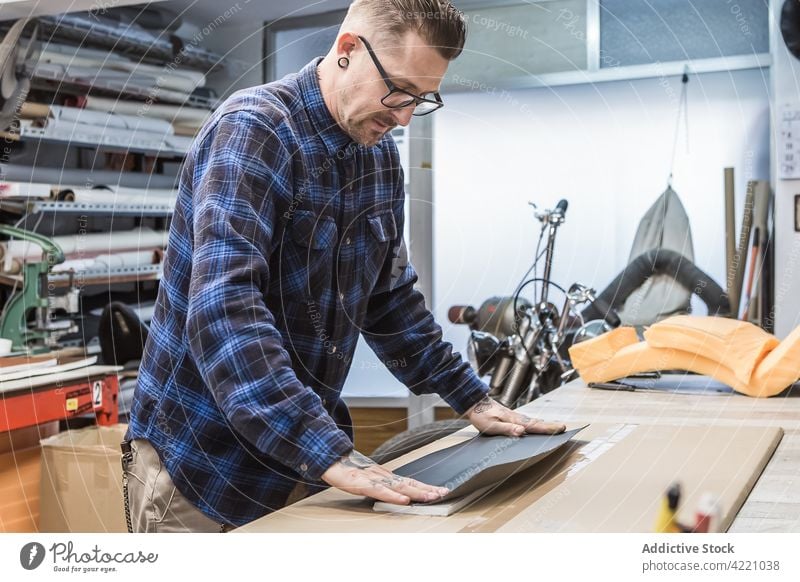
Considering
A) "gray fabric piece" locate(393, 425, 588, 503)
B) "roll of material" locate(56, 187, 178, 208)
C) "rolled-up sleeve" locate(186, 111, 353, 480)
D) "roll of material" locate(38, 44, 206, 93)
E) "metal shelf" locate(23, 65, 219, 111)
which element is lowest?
"gray fabric piece" locate(393, 425, 588, 503)

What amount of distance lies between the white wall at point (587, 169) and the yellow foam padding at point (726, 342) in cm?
135

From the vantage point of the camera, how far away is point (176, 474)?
138 centimetres

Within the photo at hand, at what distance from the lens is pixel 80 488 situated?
252cm

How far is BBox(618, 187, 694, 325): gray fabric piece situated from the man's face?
192 centimetres

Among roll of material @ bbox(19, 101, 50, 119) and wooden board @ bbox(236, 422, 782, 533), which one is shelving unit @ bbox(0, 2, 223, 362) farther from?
wooden board @ bbox(236, 422, 782, 533)

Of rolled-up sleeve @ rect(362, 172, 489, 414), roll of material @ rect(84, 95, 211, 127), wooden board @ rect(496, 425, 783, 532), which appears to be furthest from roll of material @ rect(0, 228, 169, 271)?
wooden board @ rect(496, 425, 783, 532)

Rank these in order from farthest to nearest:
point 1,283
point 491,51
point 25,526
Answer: point 491,51
point 1,283
point 25,526

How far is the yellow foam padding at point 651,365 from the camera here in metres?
2.01

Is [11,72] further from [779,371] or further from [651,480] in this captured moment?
[651,480]

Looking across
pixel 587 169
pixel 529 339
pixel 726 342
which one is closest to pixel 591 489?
pixel 726 342

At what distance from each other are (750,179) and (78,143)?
259 centimetres

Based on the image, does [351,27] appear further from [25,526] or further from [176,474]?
[25,526]

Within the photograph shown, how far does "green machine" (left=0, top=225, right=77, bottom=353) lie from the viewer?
3.01 meters
